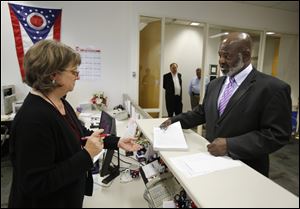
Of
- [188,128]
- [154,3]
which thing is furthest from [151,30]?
[188,128]

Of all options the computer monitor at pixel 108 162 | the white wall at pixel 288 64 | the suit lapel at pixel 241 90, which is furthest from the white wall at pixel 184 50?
the suit lapel at pixel 241 90

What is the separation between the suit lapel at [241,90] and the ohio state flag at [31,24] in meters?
3.01

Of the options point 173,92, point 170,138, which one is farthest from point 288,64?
point 170,138

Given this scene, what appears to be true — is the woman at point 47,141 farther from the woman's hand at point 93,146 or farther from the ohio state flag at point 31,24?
the ohio state flag at point 31,24

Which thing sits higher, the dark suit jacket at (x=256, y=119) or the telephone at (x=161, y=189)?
the dark suit jacket at (x=256, y=119)

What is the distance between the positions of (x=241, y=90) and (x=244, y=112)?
0.12 m

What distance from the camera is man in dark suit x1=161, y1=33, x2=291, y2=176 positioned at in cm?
94

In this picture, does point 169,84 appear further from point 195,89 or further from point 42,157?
point 42,157

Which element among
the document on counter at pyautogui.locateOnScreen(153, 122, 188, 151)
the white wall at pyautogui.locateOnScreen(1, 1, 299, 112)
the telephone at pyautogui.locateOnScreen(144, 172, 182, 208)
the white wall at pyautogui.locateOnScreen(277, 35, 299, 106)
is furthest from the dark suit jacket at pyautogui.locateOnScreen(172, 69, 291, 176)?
the white wall at pyautogui.locateOnScreen(277, 35, 299, 106)

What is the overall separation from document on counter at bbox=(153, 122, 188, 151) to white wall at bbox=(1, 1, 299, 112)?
2.53 m

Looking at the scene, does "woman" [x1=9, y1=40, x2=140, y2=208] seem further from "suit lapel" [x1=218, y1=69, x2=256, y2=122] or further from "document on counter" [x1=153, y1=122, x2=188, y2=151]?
"suit lapel" [x1=218, y1=69, x2=256, y2=122]

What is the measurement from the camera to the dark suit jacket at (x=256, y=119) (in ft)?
3.08

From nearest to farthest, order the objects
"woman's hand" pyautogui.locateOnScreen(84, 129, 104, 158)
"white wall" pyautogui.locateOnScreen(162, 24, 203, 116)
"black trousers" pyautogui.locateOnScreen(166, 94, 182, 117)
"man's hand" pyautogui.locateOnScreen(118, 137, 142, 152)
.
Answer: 1. "woman's hand" pyautogui.locateOnScreen(84, 129, 104, 158)
2. "man's hand" pyautogui.locateOnScreen(118, 137, 142, 152)
3. "black trousers" pyautogui.locateOnScreen(166, 94, 182, 117)
4. "white wall" pyautogui.locateOnScreen(162, 24, 203, 116)

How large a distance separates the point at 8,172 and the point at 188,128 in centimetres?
261
